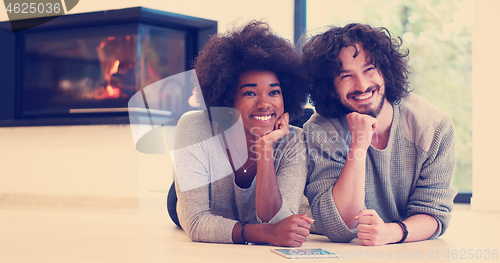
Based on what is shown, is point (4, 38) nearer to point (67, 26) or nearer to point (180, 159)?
point (67, 26)

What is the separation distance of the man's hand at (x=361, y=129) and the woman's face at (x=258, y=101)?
0.23 m

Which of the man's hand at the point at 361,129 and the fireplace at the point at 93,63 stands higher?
the fireplace at the point at 93,63

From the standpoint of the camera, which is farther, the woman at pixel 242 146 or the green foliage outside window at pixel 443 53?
the green foliage outside window at pixel 443 53

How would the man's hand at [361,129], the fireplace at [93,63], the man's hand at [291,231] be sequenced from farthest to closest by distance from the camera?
1. the fireplace at [93,63]
2. the man's hand at [361,129]
3. the man's hand at [291,231]

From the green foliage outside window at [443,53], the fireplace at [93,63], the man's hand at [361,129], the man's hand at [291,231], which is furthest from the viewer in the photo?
the green foliage outside window at [443,53]

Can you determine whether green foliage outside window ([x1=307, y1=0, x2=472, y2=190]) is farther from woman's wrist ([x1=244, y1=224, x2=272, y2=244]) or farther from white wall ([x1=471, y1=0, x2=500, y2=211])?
woman's wrist ([x1=244, y1=224, x2=272, y2=244])

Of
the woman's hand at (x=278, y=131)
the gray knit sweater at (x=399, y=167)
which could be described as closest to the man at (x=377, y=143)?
the gray knit sweater at (x=399, y=167)

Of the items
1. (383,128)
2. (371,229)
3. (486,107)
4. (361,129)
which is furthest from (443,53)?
(371,229)

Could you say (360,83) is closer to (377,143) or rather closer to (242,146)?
(377,143)

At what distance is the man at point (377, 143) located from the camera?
1.34 m

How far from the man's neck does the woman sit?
240 mm

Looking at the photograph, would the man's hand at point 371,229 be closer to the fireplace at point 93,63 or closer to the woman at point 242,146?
the woman at point 242,146

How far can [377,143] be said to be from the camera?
56.1 inches

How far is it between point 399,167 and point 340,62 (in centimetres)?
37
